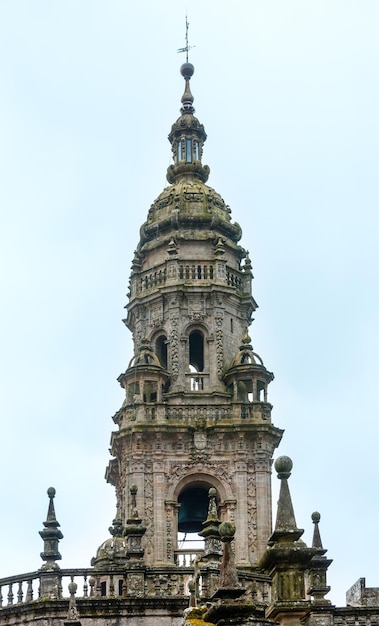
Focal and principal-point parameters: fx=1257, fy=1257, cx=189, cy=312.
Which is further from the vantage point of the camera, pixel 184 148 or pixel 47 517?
pixel 184 148

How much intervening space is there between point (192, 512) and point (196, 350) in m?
6.01

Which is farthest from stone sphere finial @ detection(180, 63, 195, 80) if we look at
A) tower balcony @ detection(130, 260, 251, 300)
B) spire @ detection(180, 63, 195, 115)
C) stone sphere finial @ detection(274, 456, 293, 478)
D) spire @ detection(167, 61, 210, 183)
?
stone sphere finial @ detection(274, 456, 293, 478)

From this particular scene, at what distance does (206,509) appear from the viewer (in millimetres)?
43812

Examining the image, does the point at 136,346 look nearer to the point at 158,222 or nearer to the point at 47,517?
the point at 158,222

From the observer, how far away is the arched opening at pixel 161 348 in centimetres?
4553

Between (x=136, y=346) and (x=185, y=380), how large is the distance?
2927mm

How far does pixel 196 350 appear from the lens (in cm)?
4609

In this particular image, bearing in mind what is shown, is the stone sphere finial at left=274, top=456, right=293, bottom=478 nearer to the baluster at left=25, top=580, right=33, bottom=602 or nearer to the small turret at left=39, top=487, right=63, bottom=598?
the small turret at left=39, top=487, right=63, bottom=598

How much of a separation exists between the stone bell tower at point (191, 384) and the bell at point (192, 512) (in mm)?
47

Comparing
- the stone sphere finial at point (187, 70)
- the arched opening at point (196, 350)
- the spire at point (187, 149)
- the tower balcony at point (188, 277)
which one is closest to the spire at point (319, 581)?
the arched opening at point (196, 350)

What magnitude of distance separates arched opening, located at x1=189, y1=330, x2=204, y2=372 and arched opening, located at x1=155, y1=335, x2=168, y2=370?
0.99m

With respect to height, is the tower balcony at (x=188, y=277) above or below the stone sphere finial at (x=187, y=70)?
below

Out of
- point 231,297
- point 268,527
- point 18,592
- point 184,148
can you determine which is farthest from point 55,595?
point 184,148

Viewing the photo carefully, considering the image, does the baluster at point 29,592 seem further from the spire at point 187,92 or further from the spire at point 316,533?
the spire at point 187,92
